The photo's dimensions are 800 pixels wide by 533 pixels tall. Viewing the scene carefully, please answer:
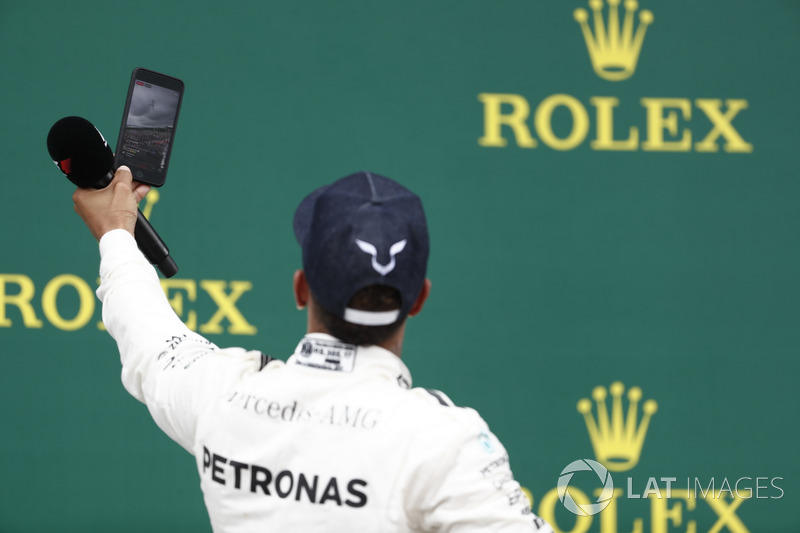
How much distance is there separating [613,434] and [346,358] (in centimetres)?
142

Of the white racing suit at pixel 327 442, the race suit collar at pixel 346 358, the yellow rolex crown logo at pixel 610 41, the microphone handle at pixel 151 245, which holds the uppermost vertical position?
the yellow rolex crown logo at pixel 610 41

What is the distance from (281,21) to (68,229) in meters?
0.69

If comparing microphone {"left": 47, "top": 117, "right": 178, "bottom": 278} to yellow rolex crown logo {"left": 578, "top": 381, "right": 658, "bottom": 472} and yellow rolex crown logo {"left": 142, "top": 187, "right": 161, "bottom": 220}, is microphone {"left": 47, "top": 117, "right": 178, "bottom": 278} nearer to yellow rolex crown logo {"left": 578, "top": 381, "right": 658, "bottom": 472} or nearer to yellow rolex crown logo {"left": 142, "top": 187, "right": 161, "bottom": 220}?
yellow rolex crown logo {"left": 142, "top": 187, "right": 161, "bottom": 220}

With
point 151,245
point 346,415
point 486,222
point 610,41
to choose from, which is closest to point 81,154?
point 151,245

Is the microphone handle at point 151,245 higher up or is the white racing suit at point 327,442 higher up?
the microphone handle at point 151,245

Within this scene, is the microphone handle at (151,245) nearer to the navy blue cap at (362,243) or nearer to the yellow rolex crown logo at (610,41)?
the navy blue cap at (362,243)

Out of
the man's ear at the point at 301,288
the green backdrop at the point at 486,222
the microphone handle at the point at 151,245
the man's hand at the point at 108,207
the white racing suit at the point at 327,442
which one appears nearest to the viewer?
the white racing suit at the point at 327,442

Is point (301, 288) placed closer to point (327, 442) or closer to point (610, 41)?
point (327, 442)

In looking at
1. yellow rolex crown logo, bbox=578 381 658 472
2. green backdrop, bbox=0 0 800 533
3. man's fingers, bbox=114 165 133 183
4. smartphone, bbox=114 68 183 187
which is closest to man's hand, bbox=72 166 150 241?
man's fingers, bbox=114 165 133 183

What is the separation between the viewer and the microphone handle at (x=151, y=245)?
1.08 metres

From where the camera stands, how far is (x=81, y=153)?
99 centimetres

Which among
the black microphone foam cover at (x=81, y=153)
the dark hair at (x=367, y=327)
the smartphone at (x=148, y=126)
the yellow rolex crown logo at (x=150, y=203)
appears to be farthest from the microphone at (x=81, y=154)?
the yellow rolex crown logo at (x=150, y=203)

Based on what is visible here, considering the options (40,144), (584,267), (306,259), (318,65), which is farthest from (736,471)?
(40,144)

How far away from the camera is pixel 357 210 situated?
782 mm
